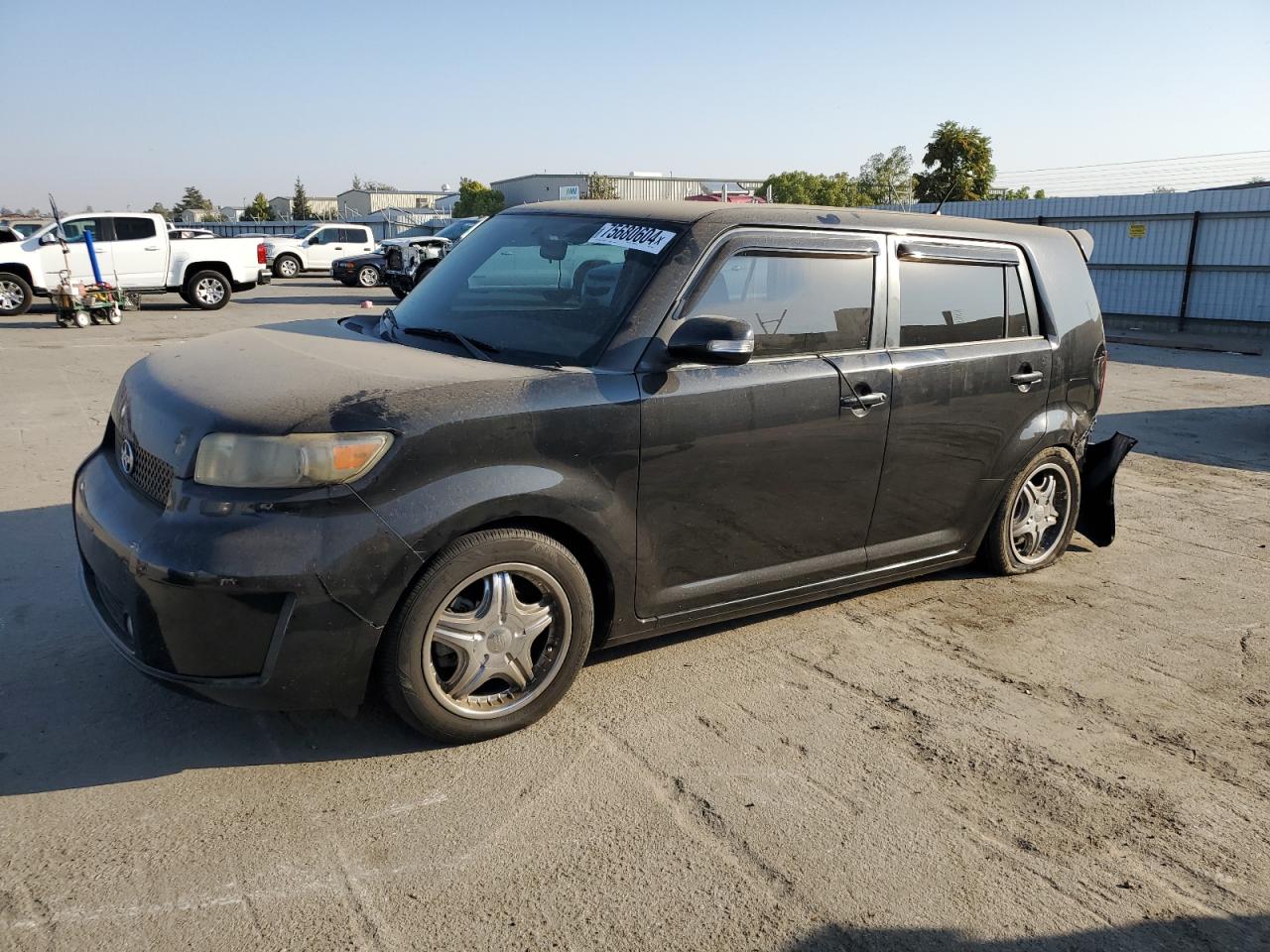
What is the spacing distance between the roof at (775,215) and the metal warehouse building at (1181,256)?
16.0 metres

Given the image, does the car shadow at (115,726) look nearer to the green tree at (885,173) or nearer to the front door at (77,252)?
the front door at (77,252)

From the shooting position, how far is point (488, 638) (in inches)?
130

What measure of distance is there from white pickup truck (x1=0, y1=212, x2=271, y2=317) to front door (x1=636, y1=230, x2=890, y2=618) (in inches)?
660

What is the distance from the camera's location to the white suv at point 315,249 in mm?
29359

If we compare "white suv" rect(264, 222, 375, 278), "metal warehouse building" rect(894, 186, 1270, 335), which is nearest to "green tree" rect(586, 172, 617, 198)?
"white suv" rect(264, 222, 375, 278)

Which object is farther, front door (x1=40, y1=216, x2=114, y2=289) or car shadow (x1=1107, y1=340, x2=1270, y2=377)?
front door (x1=40, y1=216, x2=114, y2=289)

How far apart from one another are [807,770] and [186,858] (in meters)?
1.89

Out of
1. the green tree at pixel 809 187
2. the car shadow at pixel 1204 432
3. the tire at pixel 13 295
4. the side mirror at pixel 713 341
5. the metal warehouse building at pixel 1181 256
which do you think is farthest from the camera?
the green tree at pixel 809 187

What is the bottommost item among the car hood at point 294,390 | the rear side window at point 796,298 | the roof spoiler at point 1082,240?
the car hood at point 294,390

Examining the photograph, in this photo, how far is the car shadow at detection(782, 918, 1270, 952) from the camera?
254cm

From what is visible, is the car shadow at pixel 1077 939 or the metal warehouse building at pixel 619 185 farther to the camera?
the metal warehouse building at pixel 619 185

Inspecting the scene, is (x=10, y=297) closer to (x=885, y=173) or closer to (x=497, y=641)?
(x=497, y=641)

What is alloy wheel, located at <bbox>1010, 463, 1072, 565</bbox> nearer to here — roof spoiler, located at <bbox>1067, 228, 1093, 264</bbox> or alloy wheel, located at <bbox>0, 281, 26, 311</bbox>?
roof spoiler, located at <bbox>1067, 228, 1093, 264</bbox>

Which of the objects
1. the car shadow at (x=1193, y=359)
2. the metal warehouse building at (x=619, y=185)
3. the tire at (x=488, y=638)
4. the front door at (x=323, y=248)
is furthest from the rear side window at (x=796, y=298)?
the metal warehouse building at (x=619, y=185)
